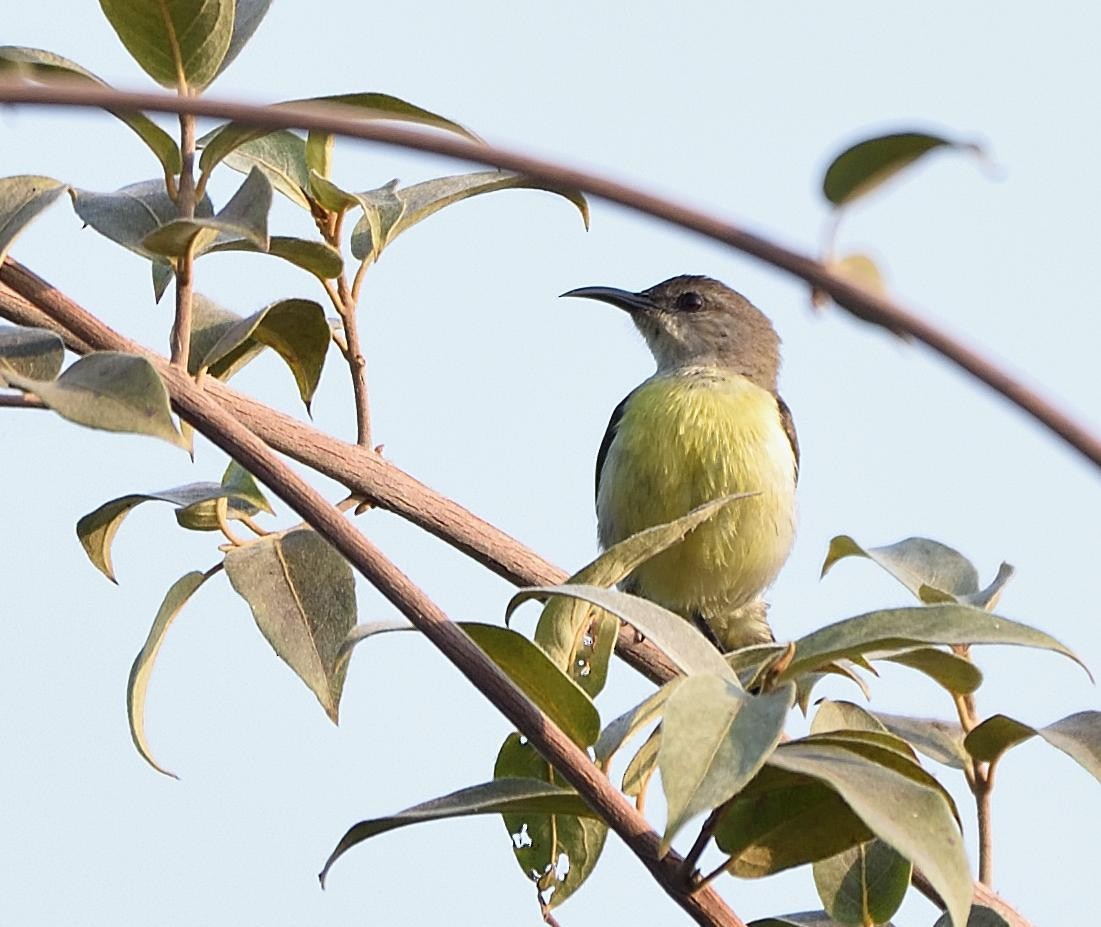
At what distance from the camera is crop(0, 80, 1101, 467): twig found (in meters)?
0.82

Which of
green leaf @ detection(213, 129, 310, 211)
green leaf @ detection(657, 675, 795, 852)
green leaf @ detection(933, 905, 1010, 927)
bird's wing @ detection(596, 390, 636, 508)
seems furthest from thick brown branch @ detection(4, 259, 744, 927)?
bird's wing @ detection(596, 390, 636, 508)

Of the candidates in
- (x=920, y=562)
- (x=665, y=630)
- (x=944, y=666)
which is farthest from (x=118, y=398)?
(x=920, y=562)

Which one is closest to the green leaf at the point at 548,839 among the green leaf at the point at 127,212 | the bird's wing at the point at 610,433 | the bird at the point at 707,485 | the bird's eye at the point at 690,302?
the green leaf at the point at 127,212

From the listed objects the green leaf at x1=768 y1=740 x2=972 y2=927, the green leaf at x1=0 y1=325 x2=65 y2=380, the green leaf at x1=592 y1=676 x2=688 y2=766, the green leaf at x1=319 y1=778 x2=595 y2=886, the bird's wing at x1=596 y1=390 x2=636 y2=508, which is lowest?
the green leaf at x1=768 y1=740 x2=972 y2=927

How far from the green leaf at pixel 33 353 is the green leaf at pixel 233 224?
0.17 m

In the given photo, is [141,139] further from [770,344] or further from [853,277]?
[770,344]

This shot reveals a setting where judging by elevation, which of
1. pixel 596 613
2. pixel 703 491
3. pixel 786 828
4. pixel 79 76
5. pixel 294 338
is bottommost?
pixel 786 828

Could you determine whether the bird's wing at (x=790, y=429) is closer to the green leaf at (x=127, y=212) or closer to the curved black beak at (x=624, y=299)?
the curved black beak at (x=624, y=299)

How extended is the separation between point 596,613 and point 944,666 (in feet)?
1.47

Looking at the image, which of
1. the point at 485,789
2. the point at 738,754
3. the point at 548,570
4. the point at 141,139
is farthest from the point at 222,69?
the point at 738,754

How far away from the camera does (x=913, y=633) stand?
61.4 inches

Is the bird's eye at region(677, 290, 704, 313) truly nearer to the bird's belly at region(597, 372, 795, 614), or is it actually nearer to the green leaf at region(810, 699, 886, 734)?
the bird's belly at region(597, 372, 795, 614)

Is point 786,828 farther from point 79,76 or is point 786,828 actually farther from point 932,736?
point 79,76

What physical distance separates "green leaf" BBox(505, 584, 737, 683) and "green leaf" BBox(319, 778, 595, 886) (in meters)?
0.20
